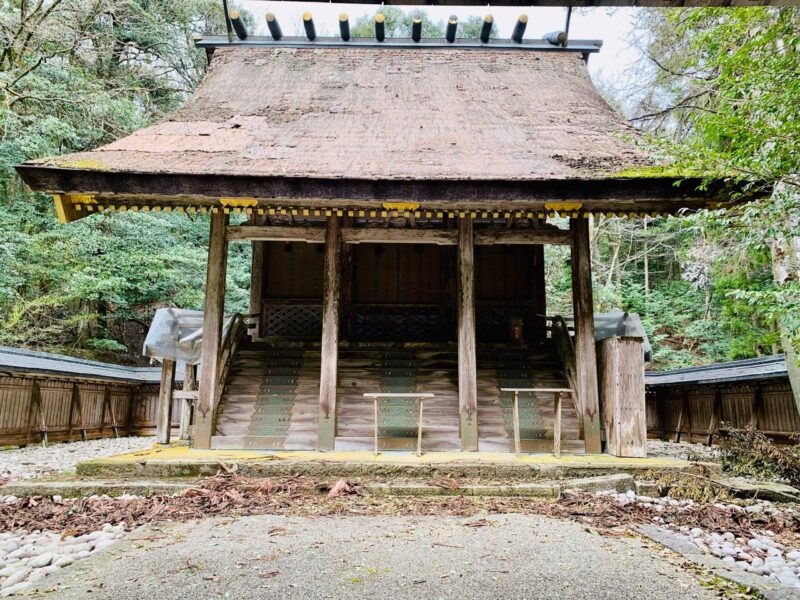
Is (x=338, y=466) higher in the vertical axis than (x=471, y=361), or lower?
lower

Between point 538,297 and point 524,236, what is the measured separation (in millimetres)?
3203

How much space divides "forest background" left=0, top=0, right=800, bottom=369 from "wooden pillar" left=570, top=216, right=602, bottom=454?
1570 mm

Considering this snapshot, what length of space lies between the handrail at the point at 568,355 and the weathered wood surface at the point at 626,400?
625mm

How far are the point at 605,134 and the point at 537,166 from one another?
2.29 meters

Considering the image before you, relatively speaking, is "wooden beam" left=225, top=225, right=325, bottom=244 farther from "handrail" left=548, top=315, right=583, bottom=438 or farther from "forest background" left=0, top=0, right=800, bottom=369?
"forest background" left=0, top=0, right=800, bottom=369

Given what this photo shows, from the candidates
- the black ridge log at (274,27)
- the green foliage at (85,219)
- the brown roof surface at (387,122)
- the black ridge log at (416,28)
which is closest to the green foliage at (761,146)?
the brown roof surface at (387,122)

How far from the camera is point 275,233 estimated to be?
7.15 meters

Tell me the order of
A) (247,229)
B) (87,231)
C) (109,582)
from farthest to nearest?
1. (87,231)
2. (247,229)
3. (109,582)

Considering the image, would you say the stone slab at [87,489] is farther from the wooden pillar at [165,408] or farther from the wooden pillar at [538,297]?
the wooden pillar at [538,297]

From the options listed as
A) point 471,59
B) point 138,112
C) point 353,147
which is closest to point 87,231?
point 138,112

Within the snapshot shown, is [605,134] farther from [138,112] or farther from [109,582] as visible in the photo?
[138,112]

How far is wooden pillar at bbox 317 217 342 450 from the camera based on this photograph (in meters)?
6.75

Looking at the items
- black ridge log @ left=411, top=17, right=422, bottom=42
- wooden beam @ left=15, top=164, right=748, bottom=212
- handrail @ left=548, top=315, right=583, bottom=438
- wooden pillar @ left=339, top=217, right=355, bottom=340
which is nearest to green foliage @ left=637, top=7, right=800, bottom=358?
wooden beam @ left=15, top=164, right=748, bottom=212

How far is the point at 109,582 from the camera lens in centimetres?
274
